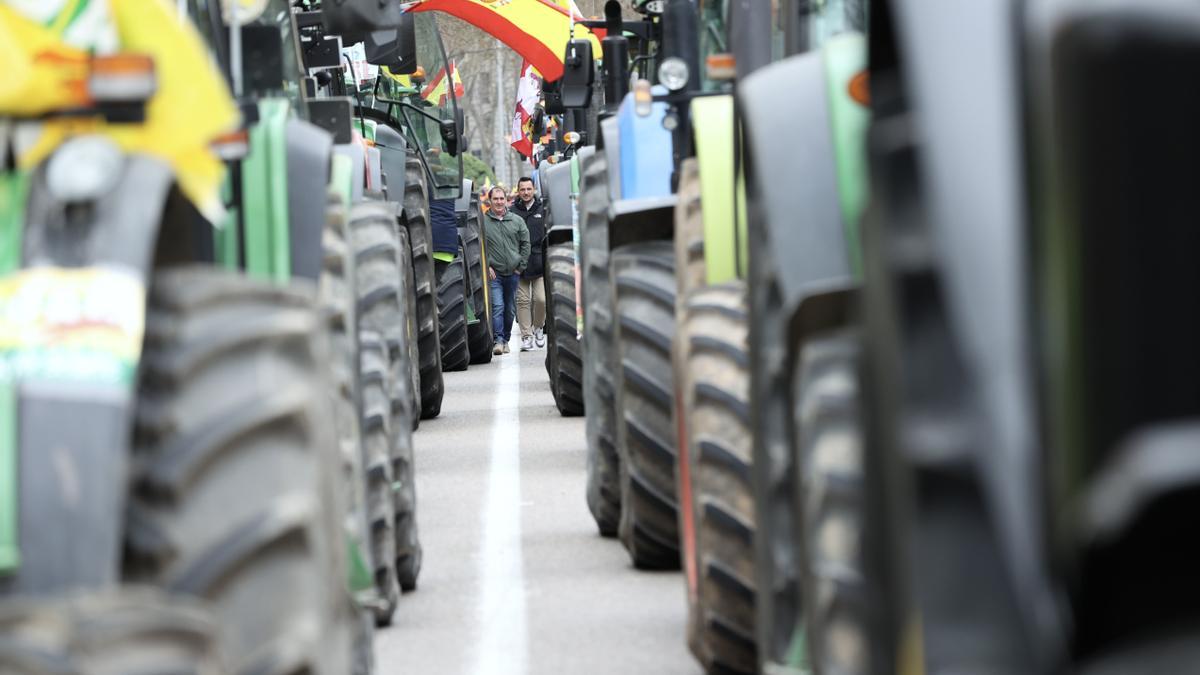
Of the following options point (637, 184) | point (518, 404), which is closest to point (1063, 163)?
point (637, 184)

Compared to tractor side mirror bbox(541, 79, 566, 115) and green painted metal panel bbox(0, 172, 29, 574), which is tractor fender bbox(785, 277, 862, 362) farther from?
tractor side mirror bbox(541, 79, 566, 115)

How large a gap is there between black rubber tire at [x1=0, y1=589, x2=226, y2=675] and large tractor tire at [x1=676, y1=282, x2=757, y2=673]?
281 centimetres

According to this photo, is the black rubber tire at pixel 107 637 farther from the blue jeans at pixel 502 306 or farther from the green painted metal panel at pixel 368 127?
the blue jeans at pixel 502 306

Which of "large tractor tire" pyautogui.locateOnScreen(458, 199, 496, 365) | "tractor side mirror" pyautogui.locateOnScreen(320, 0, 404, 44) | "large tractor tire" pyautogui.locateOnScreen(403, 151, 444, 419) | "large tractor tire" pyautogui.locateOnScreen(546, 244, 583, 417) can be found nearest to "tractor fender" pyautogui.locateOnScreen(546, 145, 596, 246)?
"large tractor tire" pyautogui.locateOnScreen(546, 244, 583, 417)

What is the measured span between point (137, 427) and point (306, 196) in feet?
8.53

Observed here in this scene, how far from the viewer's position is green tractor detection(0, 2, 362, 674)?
390 centimetres

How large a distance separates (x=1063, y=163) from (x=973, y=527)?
1.54ft

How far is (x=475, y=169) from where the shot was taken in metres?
36.3

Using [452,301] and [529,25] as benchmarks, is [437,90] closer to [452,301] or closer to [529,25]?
[452,301]

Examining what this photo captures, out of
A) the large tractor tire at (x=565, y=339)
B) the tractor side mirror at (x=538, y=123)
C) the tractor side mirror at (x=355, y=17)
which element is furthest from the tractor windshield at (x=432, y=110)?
the tractor side mirror at (x=538, y=123)

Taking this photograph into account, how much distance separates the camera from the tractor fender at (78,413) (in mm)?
3922

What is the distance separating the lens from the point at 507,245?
2547 centimetres

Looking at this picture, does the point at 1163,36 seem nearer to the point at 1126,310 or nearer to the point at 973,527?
the point at 1126,310

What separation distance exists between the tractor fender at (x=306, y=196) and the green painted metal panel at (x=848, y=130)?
168 centimetres
